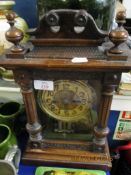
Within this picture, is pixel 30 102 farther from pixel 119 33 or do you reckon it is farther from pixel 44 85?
pixel 119 33

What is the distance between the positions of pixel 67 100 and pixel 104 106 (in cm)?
12

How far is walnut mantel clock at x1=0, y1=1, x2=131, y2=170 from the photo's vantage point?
0.53 m

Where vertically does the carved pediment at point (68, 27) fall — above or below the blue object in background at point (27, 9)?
above

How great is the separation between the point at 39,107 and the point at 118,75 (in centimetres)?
29

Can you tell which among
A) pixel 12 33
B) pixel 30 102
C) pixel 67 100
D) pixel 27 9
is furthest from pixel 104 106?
pixel 27 9

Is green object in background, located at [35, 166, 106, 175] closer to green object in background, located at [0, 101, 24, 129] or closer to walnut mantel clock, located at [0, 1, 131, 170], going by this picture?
walnut mantel clock, located at [0, 1, 131, 170]

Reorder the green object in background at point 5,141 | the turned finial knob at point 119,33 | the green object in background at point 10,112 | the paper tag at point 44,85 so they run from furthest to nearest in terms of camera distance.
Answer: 1. the green object in background at point 10,112
2. the green object in background at point 5,141
3. the paper tag at point 44,85
4. the turned finial knob at point 119,33

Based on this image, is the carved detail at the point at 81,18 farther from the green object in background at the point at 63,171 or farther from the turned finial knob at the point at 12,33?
the green object in background at the point at 63,171

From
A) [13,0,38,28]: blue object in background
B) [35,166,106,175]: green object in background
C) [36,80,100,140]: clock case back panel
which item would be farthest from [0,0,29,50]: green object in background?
[35,166,106,175]: green object in background

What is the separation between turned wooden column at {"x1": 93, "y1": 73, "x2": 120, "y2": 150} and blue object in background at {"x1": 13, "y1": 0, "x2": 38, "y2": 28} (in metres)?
0.50

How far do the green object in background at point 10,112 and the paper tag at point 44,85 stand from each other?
0.27 m

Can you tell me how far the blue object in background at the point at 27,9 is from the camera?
91cm

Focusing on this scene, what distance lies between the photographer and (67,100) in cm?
68

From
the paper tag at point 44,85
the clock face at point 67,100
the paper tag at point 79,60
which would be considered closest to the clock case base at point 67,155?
the clock face at point 67,100
